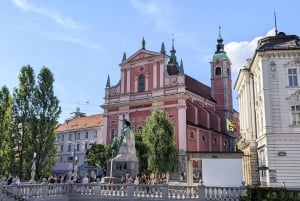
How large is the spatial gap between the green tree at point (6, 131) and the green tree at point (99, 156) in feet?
63.2

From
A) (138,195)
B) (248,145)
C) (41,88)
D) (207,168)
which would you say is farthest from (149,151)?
(138,195)

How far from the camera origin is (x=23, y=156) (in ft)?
92.6

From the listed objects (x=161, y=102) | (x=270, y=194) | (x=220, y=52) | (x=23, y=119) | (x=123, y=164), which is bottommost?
(x=270, y=194)

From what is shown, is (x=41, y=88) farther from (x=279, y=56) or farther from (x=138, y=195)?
(x=279, y=56)

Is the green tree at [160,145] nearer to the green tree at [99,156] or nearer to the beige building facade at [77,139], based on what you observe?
the green tree at [99,156]

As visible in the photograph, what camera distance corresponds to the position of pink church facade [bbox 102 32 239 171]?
163ft

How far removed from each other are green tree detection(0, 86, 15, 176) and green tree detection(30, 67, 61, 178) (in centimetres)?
185

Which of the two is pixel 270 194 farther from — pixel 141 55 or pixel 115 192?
pixel 141 55

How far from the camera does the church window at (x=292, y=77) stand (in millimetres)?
27541

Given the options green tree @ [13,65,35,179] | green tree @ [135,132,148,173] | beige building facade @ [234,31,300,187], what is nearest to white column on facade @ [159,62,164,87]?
green tree @ [135,132,148,173]

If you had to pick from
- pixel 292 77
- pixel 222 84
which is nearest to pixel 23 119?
pixel 292 77

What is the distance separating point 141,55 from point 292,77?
30.5 meters

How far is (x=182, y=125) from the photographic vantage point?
4891 cm

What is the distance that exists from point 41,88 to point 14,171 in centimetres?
773
